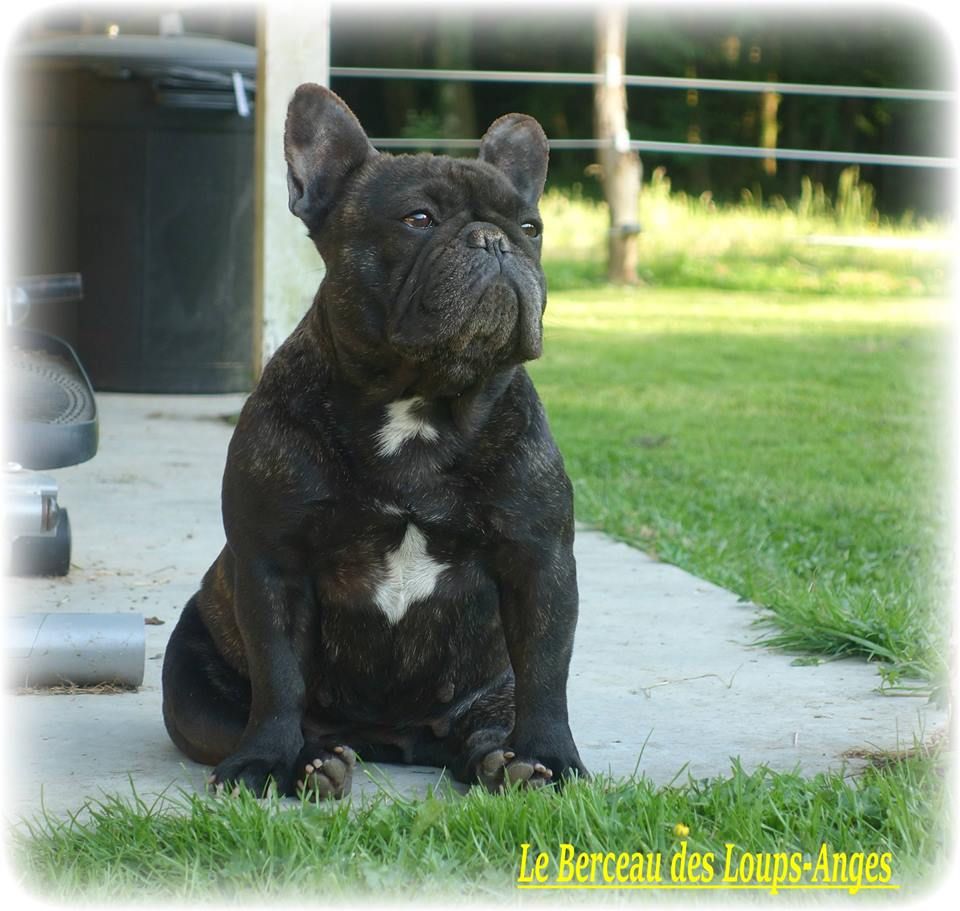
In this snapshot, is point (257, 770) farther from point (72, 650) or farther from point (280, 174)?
point (280, 174)

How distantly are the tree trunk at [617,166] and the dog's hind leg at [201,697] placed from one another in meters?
11.3

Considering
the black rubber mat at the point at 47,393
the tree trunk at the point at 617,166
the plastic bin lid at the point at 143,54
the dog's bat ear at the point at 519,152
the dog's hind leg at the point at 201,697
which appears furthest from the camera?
the tree trunk at the point at 617,166

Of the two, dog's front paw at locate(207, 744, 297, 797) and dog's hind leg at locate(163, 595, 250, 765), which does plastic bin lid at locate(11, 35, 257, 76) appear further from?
dog's front paw at locate(207, 744, 297, 797)

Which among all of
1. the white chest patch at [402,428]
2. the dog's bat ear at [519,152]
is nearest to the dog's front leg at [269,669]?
the white chest patch at [402,428]

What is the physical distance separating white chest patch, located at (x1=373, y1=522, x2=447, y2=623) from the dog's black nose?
560 mm

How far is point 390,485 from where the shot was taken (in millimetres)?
2988

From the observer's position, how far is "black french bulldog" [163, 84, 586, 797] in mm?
2918

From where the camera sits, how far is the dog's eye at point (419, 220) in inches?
117

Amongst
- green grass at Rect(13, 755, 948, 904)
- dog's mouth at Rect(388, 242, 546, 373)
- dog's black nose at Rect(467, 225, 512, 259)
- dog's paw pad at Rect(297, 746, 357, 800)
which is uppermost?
dog's black nose at Rect(467, 225, 512, 259)

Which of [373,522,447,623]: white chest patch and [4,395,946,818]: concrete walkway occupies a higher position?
[373,522,447,623]: white chest patch

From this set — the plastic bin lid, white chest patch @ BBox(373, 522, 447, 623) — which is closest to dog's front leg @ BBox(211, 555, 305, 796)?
white chest patch @ BBox(373, 522, 447, 623)

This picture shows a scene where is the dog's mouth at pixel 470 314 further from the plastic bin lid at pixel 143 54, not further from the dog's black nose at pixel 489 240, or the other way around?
the plastic bin lid at pixel 143 54

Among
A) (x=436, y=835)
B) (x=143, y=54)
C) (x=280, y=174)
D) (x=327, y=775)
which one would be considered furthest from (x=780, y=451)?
(x=436, y=835)

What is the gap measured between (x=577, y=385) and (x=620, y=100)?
6.47m
